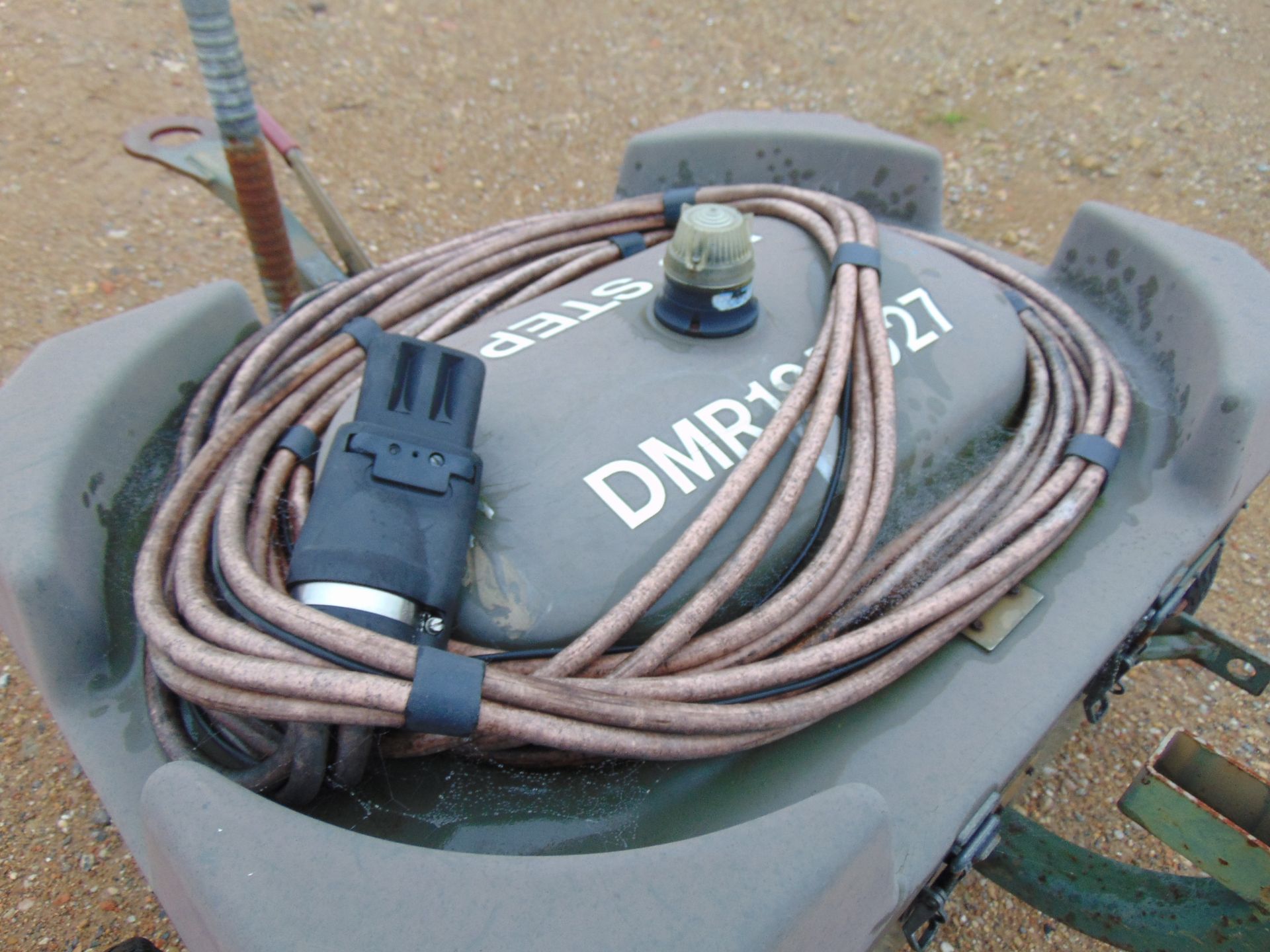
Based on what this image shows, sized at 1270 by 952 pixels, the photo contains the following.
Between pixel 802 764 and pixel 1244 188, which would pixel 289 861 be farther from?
pixel 1244 188

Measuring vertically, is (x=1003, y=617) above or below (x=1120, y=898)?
above

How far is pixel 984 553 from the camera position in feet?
3.78

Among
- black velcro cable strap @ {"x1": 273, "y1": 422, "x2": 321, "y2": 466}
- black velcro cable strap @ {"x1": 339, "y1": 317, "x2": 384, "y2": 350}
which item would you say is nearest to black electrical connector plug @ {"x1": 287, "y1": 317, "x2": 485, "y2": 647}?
black velcro cable strap @ {"x1": 273, "y1": 422, "x2": 321, "y2": 466}

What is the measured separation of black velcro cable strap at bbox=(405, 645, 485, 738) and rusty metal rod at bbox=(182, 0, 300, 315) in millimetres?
1142

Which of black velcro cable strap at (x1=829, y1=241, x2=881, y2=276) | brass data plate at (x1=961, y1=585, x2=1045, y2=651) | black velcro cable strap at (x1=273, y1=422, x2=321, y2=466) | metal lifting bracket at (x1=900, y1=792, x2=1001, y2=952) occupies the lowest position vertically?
metal lifting bracket at (x1=900, y1=792, x2=1001, y2=952)

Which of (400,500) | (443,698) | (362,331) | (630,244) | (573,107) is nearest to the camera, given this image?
(443,698)

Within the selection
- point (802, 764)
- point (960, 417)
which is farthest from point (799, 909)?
point (960, 417)

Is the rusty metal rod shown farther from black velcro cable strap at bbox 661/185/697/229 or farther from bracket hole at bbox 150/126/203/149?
black velcro cable strap at bbox 661/185/697/229

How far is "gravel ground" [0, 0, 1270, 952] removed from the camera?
282 centimetres

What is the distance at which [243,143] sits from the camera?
5.17 ft

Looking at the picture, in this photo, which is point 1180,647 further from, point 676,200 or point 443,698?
point 443,698

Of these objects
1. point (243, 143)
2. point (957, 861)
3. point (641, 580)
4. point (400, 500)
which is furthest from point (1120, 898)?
point (243, 143)

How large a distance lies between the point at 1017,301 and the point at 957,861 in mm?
949

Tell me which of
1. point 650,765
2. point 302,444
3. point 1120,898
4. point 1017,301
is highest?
point 1017,301
